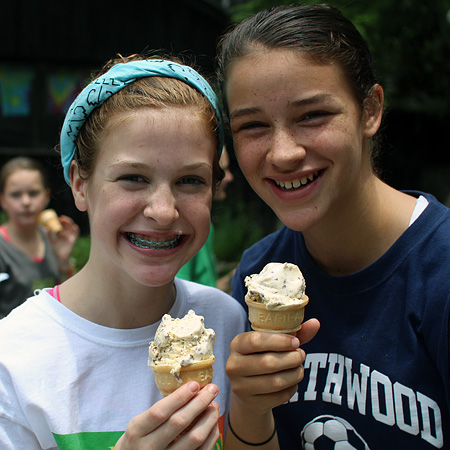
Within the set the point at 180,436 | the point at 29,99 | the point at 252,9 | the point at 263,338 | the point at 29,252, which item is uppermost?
the point at 252,9

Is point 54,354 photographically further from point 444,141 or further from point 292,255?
point 444,141

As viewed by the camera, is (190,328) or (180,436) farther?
(190,328)

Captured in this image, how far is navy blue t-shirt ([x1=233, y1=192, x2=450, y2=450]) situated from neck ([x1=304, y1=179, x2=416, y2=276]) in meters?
0.11

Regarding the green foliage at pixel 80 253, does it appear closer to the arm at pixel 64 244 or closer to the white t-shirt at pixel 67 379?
the arm at pixel 64 244

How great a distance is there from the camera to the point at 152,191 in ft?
7.28

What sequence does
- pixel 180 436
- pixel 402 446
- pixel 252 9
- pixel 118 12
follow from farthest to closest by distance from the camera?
pixel 118 12, pixel 252 9, pixel 402 446, pixel 180 436

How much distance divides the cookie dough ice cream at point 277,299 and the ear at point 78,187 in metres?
0.93

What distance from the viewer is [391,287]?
2.40 meters

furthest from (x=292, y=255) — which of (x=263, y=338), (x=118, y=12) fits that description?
(x=118, y=12)

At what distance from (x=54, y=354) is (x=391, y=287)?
5.34 feet

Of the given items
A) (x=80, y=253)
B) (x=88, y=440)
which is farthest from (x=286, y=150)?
(x=80, y=253)

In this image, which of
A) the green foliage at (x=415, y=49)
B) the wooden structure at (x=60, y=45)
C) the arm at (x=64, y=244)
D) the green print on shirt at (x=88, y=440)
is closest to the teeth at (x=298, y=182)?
the green print on shirt at (x=88, y=440)

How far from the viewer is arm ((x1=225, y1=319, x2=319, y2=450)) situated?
209 centimetres

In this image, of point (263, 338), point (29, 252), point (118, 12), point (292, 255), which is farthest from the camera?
point (118, 12)
